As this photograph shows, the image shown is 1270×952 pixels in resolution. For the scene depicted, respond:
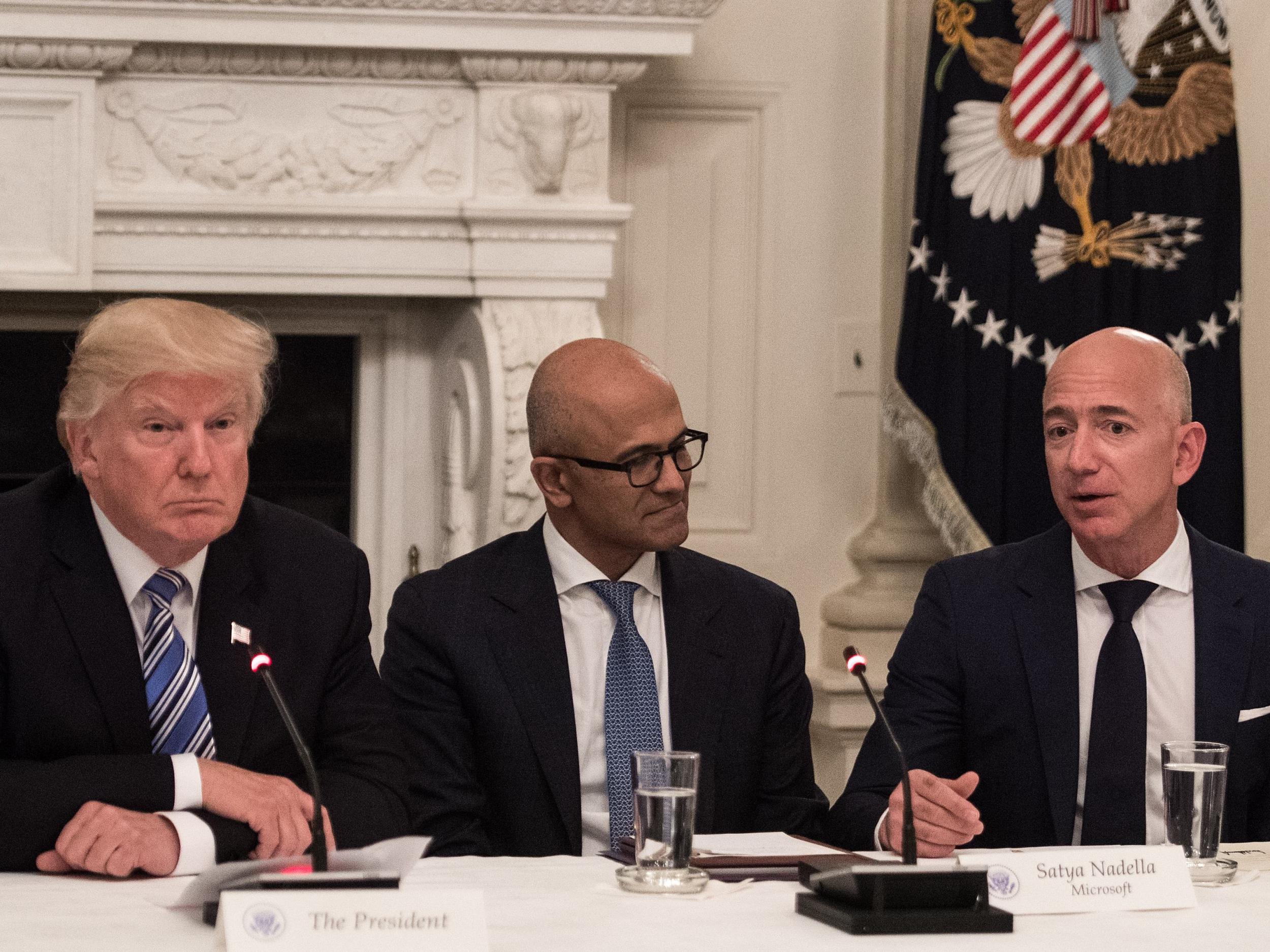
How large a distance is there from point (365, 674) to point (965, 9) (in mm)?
2428

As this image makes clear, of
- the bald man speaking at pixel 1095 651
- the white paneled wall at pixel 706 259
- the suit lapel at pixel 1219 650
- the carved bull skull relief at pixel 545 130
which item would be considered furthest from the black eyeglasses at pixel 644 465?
the white paneled wall at pixel 706 259

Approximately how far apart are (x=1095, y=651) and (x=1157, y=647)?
93mm

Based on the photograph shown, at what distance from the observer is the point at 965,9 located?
400cm

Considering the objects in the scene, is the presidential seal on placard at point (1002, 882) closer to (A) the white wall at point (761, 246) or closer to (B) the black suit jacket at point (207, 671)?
(B) the black suit jacket at point (207, 671)

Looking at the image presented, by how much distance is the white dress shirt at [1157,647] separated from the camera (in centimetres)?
250

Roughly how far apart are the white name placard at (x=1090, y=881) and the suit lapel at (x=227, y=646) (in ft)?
3.28

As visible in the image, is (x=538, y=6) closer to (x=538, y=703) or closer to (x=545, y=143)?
(x=545, y=143)

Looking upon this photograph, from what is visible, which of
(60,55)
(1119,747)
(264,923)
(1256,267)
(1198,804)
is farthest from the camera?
(1256,267)

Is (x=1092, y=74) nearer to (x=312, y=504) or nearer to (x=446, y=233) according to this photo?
(x=446, y=233)

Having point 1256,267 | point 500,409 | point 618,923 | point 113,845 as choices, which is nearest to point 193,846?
point 113,845

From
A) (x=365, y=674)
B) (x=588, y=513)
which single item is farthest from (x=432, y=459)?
(x=365, y=674)

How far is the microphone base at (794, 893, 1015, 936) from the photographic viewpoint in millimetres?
1649

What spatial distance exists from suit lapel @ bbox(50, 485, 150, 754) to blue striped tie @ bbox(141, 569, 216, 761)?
2cm

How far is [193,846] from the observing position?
188 centimetres
